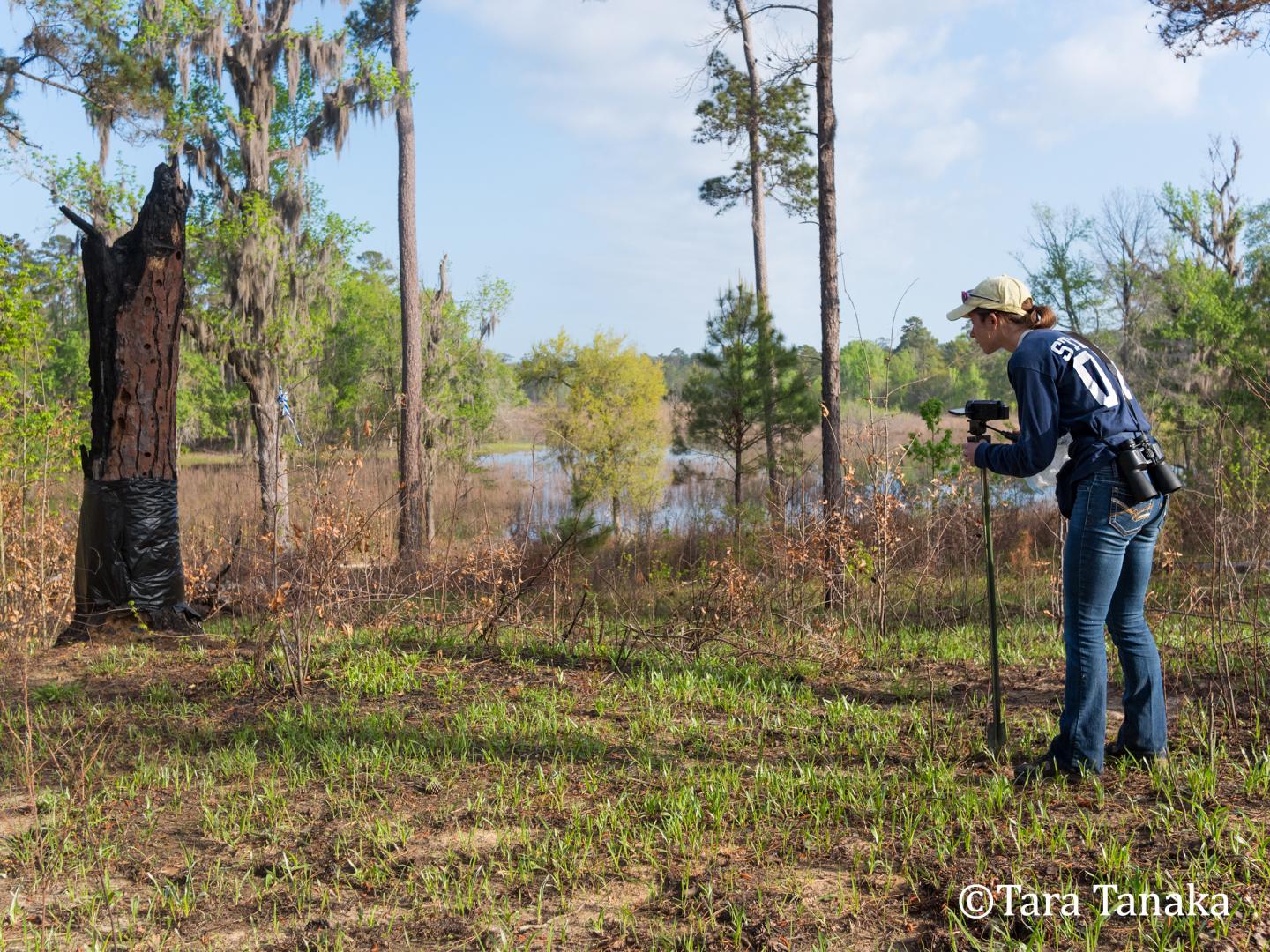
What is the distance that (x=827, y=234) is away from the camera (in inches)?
494

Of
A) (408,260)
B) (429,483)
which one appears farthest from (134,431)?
(429,483)

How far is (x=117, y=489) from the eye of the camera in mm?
8297

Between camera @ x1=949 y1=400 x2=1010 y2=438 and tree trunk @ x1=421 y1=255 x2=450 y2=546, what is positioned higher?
tree trunk @ x1=421 y1=255 x2=450 y2=546

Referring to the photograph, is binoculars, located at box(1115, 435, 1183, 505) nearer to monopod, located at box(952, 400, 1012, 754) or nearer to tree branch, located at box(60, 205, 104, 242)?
monopod, located at box(952, 400, 1012, 754)

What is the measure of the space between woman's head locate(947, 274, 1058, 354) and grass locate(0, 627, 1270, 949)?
185cm

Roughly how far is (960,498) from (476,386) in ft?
94.6

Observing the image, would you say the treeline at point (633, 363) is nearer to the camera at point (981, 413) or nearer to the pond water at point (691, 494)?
the pond water at point (691, 494)

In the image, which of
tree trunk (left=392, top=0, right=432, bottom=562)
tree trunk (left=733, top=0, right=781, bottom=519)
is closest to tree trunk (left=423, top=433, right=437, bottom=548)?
tree trunk (left=392, top=0, right=432, bottom=562)

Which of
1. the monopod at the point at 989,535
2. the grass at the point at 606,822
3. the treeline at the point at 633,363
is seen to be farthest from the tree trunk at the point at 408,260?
the monopod at the point at 989,535

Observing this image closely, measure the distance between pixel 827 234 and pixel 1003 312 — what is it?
898 cm

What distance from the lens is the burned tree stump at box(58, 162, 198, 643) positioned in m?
8.29

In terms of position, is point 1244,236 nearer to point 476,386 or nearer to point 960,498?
point 476,386

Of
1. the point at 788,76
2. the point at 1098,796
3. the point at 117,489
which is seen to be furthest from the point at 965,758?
the point at 788,76

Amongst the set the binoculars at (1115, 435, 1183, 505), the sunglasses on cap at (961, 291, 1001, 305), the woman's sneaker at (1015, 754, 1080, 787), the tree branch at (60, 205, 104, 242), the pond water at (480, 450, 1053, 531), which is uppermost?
the tree branch at (60, 205, 104, 242)
